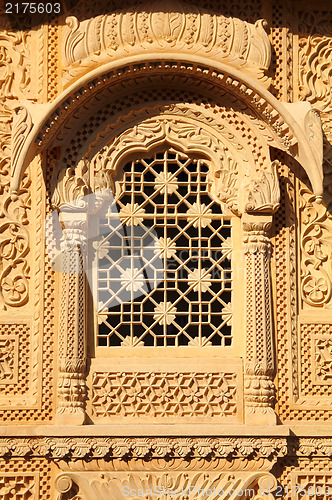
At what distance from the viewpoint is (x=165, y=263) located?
21.1 feet

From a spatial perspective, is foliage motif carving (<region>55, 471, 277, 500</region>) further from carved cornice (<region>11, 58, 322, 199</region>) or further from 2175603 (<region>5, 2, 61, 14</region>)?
2175603 (<region>5, 2, 61, 14</region>)

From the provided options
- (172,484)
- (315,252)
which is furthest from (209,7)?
(172,484)

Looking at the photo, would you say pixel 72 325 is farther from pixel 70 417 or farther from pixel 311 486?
pixel 311 486

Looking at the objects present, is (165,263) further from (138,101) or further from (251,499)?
(251,499)

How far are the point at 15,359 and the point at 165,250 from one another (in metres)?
1.41

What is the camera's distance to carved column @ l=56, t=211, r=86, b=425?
20.2 feet

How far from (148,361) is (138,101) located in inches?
79.8

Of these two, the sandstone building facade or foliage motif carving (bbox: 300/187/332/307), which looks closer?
the sandstone building facade

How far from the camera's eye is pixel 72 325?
20.4ft

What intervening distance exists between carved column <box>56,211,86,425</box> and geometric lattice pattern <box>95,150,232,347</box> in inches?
7.4

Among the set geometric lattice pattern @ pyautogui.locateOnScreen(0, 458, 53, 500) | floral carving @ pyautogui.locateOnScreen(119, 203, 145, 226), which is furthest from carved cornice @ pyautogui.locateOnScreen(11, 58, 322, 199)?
geometric lattice pattern @ pyautogui.locateOnScreen(0, 458, 53, 500)

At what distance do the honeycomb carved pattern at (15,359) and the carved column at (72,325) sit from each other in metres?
0.28

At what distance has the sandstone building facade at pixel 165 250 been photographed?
6145 millimetres

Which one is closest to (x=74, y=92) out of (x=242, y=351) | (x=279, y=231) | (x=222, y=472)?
(x=279, y=231)
